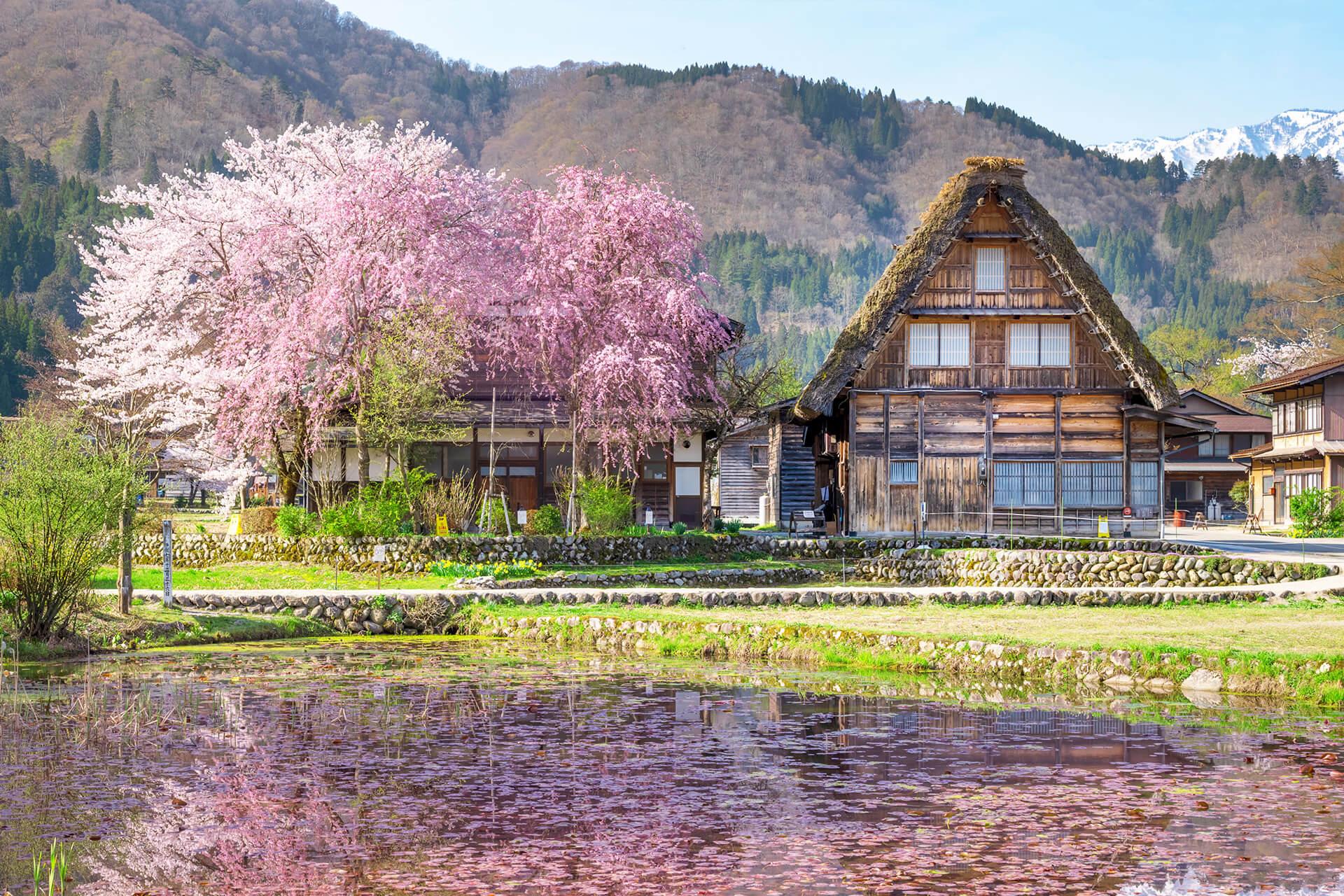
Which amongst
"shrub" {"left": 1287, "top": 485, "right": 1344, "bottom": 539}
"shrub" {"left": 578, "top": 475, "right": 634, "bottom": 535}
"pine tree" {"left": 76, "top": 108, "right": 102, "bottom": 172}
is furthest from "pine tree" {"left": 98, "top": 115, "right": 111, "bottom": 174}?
"shrub" {"left": 1287, "top": 485, "right": 1344, "bottom": 539}

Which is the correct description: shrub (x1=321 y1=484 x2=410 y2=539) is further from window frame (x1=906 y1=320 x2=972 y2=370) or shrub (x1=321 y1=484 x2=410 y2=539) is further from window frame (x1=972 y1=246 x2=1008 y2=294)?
window frame (x1=972 y1=246 x2=1008 y2=294)

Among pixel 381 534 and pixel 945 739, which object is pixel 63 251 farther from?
pixel 945 739

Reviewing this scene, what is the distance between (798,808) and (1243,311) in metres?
180

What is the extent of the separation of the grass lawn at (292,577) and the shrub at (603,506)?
5.31ft

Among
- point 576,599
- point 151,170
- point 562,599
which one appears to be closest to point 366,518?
point 562,599

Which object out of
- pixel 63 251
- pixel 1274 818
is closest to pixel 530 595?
pixel 1274 818

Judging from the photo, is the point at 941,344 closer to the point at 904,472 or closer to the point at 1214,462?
the point at 904,472

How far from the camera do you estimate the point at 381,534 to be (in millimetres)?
33625

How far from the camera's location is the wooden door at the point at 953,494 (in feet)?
134

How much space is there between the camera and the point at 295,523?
34875mm

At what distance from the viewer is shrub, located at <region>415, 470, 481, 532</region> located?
118 ft

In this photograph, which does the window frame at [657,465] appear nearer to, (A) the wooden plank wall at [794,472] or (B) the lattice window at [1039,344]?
(B) the lattice window at [1039,344]

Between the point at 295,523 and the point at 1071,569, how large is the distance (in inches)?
740

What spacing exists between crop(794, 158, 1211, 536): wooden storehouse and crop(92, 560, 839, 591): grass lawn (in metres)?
7.29
